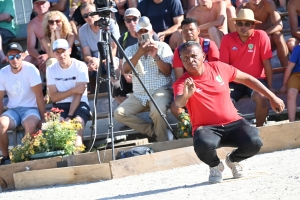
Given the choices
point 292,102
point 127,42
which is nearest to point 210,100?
point 292,102

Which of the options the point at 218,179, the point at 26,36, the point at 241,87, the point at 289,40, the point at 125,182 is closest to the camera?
the point at 218,179

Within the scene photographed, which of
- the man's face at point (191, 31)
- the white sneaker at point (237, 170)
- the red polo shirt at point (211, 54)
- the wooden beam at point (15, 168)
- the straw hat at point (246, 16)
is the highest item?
the straw hat at point (246, 16)

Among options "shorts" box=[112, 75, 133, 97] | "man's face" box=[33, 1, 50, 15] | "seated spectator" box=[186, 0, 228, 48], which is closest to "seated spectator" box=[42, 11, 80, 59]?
"man's face" box=[33, 1, 50, 15]

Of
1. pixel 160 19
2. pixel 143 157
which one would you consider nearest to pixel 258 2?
pixel 160 19

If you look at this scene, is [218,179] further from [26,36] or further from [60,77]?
[26,36]

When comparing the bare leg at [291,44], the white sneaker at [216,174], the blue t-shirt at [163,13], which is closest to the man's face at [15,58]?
the blue t-shirt at [163,13]

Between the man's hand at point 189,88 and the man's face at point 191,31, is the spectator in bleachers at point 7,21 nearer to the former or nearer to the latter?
the man's face at point 191,31

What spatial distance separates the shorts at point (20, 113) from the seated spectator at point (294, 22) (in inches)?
152

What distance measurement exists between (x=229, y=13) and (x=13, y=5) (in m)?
4.16

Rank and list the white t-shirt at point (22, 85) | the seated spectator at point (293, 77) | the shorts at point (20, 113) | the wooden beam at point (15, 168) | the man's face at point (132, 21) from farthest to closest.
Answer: the white t-shirt at point (22, 85), the man's face at point (132, 21), the shorts at point (20, 113), the seated spectator at point (293, 77), the wooden beam at point (15, 168)

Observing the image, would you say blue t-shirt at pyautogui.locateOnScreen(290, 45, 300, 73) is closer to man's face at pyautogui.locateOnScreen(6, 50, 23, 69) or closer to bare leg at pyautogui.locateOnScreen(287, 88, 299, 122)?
bare leg at pyautogui.locateOnScreen(287, 88, 299, 122)

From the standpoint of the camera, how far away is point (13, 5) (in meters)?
13.0

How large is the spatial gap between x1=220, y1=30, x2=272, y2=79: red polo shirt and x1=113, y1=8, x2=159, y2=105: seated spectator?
1027 millimetres

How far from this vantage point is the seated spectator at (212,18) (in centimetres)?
1080
